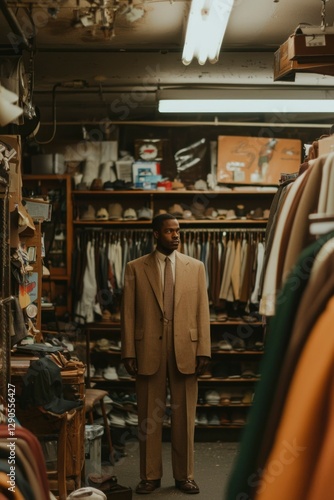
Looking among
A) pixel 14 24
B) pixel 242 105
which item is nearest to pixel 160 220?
pixel 242 105

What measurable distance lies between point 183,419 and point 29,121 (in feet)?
8.63

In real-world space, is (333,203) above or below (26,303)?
above

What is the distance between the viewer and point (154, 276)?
5.67 metres

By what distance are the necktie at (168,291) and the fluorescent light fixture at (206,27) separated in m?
1.56

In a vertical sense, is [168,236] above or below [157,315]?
above

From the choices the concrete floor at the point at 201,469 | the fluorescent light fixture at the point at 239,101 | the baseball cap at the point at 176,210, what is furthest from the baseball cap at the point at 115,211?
the concrete floor at the point at 201,469

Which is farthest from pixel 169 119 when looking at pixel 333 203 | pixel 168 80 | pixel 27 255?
pixel 333 203

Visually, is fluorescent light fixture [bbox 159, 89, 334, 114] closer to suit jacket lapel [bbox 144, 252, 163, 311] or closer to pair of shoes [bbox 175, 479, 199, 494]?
suit jacket lapel [bbox 144, 252, 163, 311]

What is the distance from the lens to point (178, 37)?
18.4ft

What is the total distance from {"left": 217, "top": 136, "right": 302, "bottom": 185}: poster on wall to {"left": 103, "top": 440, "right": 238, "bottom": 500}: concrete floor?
9.30ft

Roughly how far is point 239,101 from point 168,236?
1.65 m

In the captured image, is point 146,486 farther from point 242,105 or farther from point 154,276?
point 242,105

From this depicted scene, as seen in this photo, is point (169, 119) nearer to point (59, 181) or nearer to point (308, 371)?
point (59, 181)

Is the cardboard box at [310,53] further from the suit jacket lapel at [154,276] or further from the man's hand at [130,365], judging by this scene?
the man's hand at [130,365]
